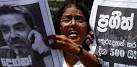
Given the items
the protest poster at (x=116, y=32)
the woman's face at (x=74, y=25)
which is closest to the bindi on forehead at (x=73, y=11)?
the woman's face at (x=74, y=25)

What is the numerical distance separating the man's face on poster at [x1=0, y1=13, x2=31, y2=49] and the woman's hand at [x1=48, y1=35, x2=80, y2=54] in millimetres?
99

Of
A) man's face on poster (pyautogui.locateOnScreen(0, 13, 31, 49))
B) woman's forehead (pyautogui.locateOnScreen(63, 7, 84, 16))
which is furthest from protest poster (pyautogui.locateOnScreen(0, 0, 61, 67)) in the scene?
woman's forehead (pyautogui.locateOnScreen(63, 7, 84, 16))

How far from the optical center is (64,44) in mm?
1939

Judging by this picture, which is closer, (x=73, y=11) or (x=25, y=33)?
(x=25, y=33)

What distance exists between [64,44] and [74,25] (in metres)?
0.10

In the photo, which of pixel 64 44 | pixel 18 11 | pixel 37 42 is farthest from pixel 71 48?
pixel 18 11

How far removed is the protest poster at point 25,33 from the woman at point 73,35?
5cm

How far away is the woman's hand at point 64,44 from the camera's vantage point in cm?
193

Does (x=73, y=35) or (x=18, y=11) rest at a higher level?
(x=18, y=11)

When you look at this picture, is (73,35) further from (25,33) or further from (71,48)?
(25,33)

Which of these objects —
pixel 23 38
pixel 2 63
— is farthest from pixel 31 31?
pixel 2 63

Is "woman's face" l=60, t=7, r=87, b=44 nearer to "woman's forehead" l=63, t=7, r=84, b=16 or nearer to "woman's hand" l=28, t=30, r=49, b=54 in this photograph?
"woman's forehead" l=63, t=7, r=84, b=16

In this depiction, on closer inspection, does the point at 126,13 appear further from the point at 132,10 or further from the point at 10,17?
the point at 10,17

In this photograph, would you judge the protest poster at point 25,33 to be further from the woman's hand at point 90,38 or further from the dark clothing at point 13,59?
the woman's hand at point 90,38
